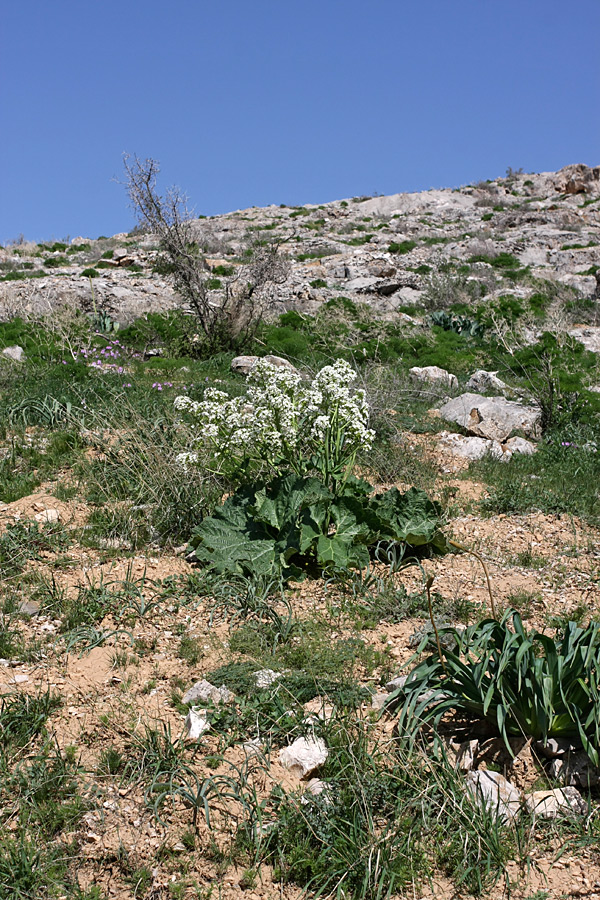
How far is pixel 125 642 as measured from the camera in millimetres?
3412

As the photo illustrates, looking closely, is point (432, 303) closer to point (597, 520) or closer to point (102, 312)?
point (102, 312)

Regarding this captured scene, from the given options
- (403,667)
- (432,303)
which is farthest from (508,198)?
(403,667)

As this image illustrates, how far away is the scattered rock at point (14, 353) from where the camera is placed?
884 centimetres

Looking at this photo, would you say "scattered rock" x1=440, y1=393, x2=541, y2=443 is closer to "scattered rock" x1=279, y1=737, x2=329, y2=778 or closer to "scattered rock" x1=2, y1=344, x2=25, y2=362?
"scattered rock" x1=279, y1=737, x2=329, y2=778

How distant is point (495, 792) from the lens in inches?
97.9

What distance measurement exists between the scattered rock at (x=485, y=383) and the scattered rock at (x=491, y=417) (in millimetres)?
1381

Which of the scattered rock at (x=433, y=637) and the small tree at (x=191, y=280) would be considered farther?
the small tree at (x=191, y=280)

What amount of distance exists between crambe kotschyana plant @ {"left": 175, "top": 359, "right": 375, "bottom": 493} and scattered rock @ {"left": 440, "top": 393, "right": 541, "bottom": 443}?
9.61 ft

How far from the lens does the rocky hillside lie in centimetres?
1482

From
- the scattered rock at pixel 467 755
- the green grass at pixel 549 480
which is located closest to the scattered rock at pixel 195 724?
the scattered rock at pixel 467 755

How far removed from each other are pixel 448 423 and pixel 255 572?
4176 mm

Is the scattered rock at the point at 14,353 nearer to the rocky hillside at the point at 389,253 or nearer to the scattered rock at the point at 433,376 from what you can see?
the rocky hillside at the point at 389,253

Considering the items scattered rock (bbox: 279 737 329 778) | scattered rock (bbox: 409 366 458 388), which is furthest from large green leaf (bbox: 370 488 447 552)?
scattered rock (bbox: 409 366 458 388)

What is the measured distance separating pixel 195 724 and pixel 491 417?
5264mm
